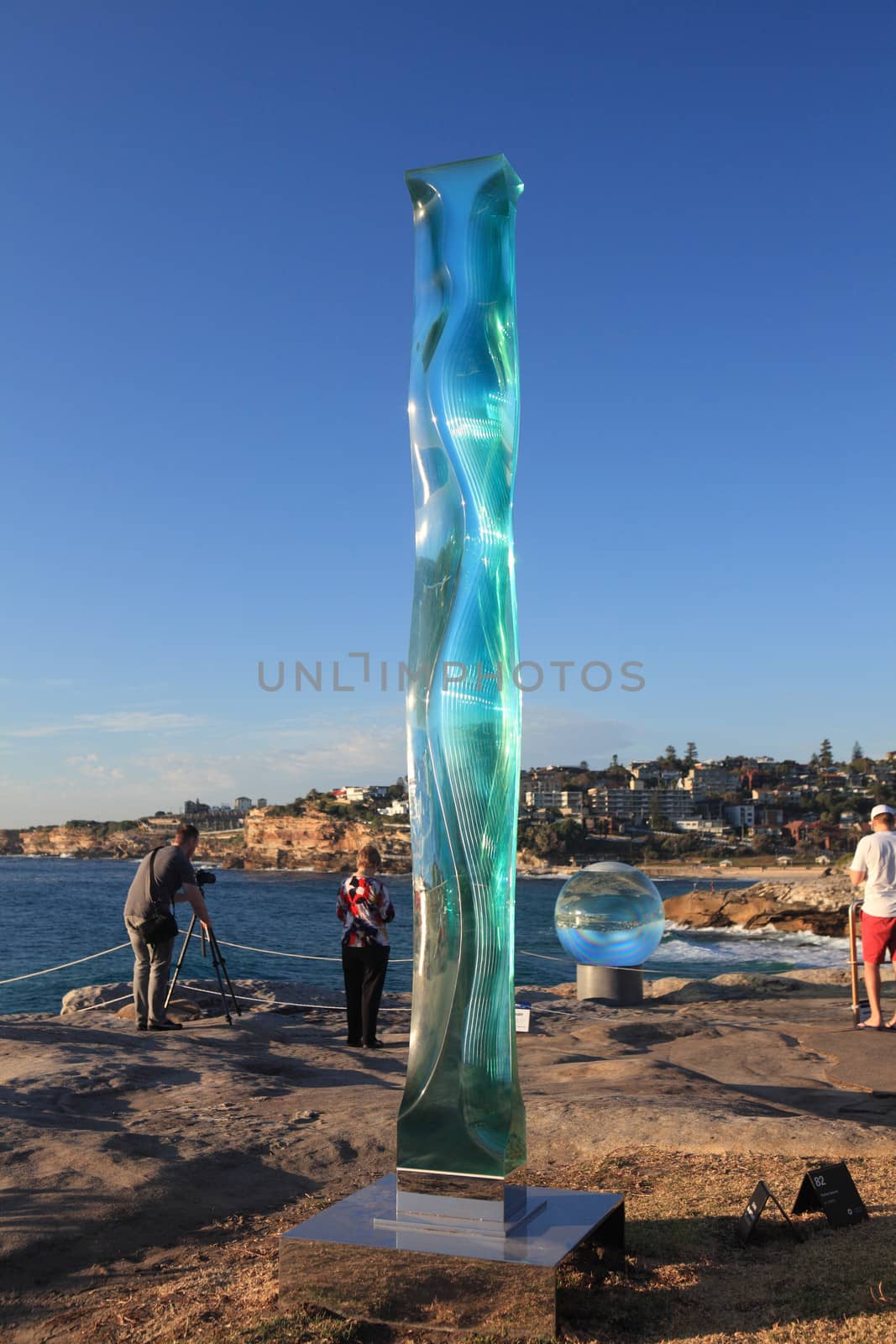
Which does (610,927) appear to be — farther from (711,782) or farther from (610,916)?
(711,782)

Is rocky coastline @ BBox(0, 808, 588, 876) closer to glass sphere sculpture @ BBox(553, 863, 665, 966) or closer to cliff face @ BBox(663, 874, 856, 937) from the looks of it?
cliff face @ BBox(663, 874, 856, 937)

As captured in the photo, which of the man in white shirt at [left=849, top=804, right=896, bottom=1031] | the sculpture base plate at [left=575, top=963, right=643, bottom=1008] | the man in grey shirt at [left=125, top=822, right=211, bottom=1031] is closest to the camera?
the man in white shirt at [left=849, top=804, right=896, bottom=1031]

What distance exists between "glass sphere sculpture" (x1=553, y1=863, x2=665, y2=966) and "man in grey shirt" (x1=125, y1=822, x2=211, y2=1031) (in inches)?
172

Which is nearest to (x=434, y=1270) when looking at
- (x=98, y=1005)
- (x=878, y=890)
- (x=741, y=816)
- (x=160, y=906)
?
(x=160, y=906)

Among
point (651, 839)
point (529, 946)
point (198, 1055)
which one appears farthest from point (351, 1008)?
point (651, 839)

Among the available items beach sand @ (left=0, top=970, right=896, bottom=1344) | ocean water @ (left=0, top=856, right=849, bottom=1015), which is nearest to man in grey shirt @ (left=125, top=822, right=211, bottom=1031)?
beach sand @ (left=0, top=970, right=896, bottom=1344)

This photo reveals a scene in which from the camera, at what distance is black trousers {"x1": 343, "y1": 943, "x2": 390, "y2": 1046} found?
880 centimetres

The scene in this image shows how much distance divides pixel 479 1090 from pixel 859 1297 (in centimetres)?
145

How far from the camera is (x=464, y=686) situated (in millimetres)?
4246

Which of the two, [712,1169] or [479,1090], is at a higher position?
[479,1090]

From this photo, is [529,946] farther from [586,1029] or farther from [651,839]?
[651,839]

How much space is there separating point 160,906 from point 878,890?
5.79 m

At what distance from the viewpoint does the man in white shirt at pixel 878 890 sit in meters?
8.11

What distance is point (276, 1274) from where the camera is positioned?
13.0 feet
